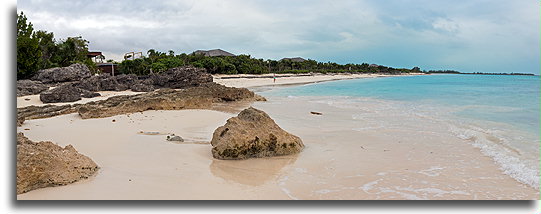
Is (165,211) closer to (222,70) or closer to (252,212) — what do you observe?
(252,212)

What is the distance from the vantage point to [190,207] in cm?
299

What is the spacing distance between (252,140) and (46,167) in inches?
101

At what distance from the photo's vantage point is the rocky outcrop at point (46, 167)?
332cm

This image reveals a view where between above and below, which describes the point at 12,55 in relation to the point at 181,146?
above

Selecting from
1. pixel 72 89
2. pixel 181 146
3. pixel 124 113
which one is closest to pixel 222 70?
pixel 72 89

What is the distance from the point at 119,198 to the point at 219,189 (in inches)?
37.7

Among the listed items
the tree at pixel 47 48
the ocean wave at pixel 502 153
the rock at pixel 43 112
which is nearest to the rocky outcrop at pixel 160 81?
the tree at pixel 47 48

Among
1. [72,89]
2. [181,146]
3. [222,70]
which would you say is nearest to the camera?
[181,146]

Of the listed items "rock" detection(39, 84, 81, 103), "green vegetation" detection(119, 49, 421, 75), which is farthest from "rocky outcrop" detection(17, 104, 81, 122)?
"green vegetation" detection(119, 49, 421, 75)

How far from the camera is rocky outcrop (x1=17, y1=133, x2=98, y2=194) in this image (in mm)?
3324

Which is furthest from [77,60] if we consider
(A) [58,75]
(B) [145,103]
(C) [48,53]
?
(B) [145,103]

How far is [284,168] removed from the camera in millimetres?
4703

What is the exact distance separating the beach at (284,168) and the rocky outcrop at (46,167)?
94mm

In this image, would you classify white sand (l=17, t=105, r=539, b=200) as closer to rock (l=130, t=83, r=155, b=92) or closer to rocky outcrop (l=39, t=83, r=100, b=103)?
rocky outcrop (l=39, t=83, r=100, b=103)
